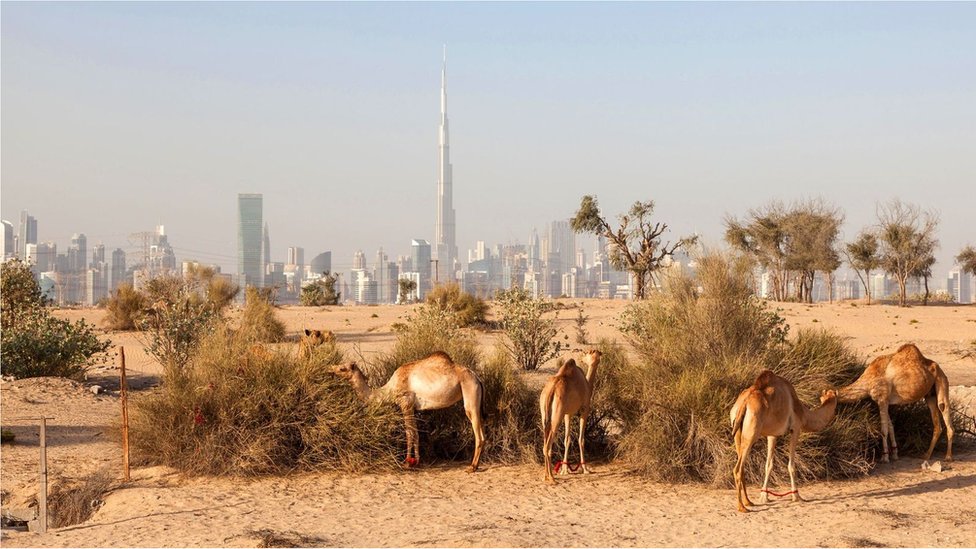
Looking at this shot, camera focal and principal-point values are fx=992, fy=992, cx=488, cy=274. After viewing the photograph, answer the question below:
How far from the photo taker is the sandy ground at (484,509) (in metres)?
8.59

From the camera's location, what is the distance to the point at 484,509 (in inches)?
379

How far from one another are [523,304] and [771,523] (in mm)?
13627

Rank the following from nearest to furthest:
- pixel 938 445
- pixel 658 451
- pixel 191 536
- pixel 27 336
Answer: pixel 191 536 → pixel 658 451 → pixel 938 445 → pixel 27 336

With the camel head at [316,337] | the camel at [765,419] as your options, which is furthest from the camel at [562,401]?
the camel head at [316,337]

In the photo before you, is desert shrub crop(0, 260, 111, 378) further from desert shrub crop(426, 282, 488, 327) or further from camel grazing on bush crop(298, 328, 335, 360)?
desert shrub crop(426, 282, 488, 327)

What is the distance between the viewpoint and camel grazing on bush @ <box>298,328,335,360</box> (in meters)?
11.5

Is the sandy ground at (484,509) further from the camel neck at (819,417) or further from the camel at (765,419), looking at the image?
the camel neck at (819,417)

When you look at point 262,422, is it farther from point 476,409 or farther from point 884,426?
point 884,426

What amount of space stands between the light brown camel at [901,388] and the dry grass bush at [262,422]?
538 cm

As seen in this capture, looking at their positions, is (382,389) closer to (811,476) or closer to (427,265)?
(811,476)


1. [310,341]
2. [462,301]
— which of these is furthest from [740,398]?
[462,301]

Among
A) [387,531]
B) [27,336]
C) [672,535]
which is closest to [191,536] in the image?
[387,531]

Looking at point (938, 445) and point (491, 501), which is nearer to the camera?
point (491, 501)

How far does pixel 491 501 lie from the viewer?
392 inches
